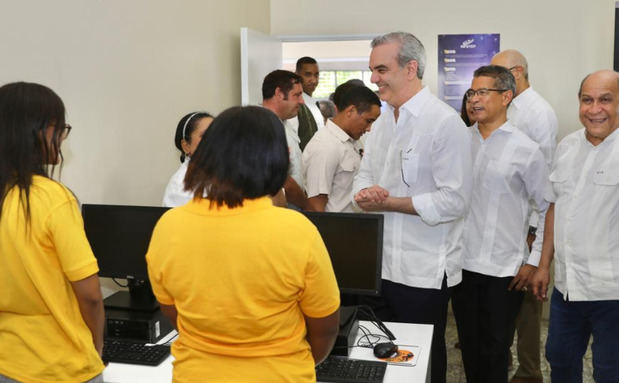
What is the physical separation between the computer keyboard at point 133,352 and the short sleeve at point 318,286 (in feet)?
3.03

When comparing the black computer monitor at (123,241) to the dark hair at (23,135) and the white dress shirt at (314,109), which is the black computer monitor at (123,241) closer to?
the dark hair at (23,135)

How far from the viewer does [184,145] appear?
2.96 meters

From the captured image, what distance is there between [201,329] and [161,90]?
2.29 m

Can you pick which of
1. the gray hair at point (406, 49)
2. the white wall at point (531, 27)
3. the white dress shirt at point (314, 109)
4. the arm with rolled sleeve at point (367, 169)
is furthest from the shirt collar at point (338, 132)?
the white wall at point (531, 27)

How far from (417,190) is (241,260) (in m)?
1.41

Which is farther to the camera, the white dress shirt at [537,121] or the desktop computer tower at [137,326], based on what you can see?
the white dress shirt at [537,121]

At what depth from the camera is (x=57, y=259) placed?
164cm

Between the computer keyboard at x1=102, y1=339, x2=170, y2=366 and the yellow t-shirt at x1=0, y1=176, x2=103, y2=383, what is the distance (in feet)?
1.52

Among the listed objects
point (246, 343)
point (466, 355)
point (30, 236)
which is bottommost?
point (466, 355)

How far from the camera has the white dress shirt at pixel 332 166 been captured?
3.52m

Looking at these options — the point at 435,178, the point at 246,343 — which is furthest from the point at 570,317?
the point at 246,343

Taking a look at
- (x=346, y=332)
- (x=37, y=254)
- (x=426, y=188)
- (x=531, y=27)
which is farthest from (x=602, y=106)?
(x=531, y=27)

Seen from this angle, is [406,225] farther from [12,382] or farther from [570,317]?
[12,382]

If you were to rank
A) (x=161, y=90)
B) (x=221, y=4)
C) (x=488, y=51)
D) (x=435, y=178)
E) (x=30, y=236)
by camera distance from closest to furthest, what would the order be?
(x=30, y=236) < (x=435, y=178) < (x=161, y=90) < (x=221, y=4) < (x=488, y=51)
